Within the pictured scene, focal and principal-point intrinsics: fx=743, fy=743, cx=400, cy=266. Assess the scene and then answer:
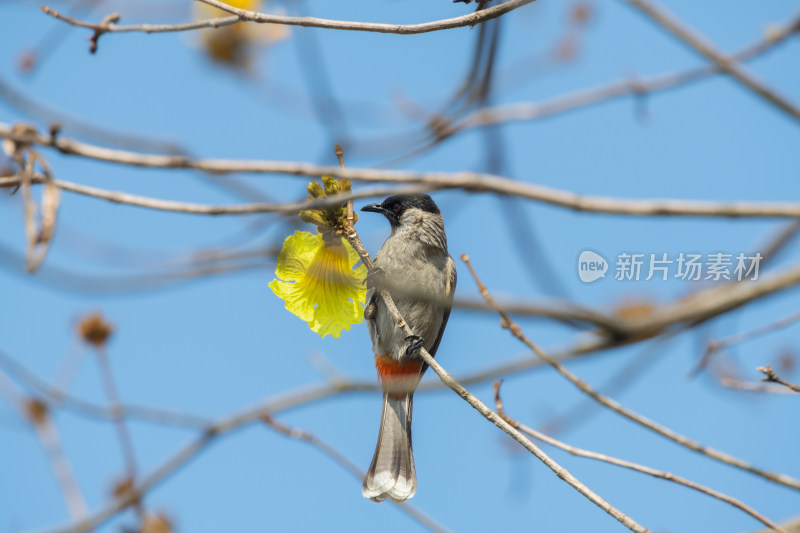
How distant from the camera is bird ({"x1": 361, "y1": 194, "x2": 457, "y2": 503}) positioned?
556 centimetres

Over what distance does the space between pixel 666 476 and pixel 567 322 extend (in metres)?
1.99

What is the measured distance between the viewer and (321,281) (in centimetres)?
402

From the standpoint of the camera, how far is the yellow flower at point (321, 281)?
385cm

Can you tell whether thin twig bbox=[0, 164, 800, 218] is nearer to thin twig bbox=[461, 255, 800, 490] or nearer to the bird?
thin twig bbox=[461, 255, 800, 490]

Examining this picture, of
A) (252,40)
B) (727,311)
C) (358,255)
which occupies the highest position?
(252,40)

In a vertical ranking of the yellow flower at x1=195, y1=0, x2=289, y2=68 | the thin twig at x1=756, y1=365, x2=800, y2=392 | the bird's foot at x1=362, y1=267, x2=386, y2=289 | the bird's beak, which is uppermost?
the yellow flower at x1=195, y1=0, x2=289, y2=68

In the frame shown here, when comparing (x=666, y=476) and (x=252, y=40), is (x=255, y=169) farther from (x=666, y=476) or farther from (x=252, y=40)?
(x=252, y=40)

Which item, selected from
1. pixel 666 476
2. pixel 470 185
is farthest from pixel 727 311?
pixel 666 476

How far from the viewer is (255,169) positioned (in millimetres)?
2154

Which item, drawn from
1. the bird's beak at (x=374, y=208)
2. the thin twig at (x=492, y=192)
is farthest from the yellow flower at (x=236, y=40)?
the thin twig at (x=492, y=192)

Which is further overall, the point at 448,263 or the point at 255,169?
the point at 448,263

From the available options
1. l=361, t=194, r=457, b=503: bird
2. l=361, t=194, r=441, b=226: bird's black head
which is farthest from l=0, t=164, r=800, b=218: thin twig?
l=361, t=194, r=441, b=226: bird's black head

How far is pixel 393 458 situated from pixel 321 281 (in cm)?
207

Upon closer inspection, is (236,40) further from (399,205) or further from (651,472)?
(651,472)
